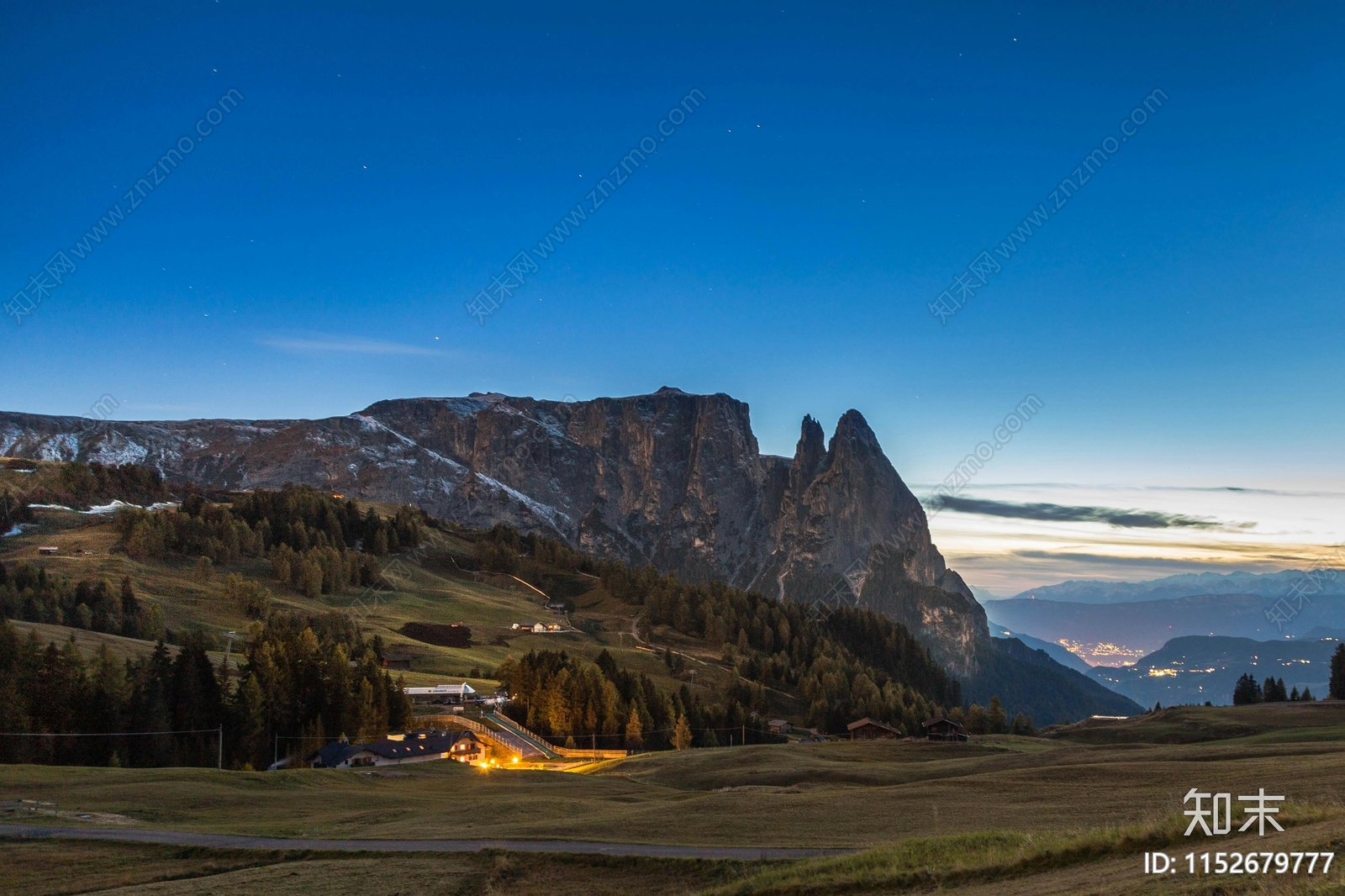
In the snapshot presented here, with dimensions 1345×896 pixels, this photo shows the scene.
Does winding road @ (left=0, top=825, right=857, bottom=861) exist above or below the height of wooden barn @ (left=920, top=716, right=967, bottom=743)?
above

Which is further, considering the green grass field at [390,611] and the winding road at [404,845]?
the green grass field at [390,611]

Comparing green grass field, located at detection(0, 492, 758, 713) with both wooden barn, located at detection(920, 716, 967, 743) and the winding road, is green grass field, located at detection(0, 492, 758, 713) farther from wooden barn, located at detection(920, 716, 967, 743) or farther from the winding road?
the winding road

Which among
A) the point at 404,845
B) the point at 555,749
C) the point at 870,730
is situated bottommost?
the point at 555,749

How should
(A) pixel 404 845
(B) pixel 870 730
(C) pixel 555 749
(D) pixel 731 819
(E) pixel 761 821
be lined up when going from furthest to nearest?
(B) pixel 870 730 < (C) pixel 555 749 < (D) pixel 731 819 < (E) pixel 761 821 < (A) pixel 404 845

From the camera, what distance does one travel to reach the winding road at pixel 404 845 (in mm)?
26372

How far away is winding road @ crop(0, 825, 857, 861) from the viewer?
2637cm

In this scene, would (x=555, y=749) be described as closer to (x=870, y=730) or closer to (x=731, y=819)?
(x=870, y=730)

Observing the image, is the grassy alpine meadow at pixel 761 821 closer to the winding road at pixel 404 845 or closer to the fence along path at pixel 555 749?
the winding road at pixel 404 845

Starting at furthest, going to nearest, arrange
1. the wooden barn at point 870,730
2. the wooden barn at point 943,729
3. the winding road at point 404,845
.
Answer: the wooden barn at point 870,730 < the wooden barn at point 943,729 < the winding road at point 404,845

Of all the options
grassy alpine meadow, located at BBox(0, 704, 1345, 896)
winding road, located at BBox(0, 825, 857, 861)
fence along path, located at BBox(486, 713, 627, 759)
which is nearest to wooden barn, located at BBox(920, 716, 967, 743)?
fence along path, located at BBox(486, 713, 627, 759)

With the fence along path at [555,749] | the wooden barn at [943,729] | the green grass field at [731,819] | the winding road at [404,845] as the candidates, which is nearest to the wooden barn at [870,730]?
the wooden barn at [943,729]

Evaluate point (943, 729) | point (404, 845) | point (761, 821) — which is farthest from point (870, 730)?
point (404, 845)

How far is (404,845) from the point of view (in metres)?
30.7

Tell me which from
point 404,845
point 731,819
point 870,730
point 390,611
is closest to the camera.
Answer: point 404,845
